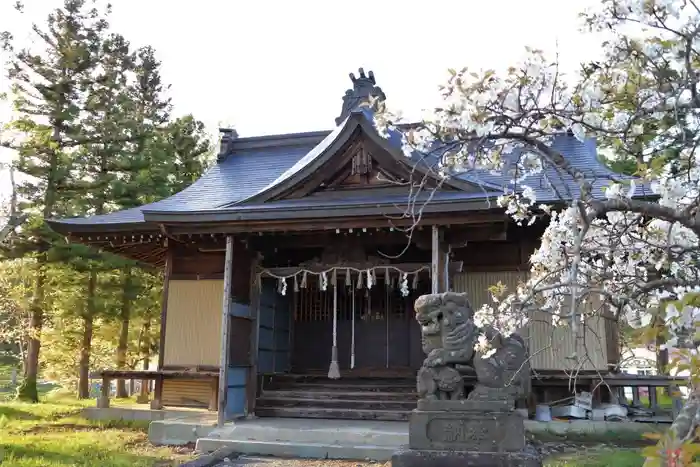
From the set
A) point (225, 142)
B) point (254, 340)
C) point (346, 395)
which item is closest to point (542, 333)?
point (346, 395)

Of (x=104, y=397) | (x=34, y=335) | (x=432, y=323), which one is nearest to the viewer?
(x=432, y=323)

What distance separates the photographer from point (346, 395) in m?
9.99

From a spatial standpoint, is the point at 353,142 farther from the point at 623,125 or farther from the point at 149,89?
the point at 149,89

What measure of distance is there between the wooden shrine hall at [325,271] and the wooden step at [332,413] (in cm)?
2

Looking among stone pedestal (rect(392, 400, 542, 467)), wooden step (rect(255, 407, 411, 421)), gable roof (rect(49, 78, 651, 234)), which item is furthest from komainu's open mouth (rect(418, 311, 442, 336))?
wooden step (rect(255, 407, 411, 421))

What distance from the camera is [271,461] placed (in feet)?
24.8

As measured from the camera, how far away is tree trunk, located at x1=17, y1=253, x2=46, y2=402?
13633mm

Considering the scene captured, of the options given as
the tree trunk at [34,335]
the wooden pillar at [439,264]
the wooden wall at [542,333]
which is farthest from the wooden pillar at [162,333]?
the wooden wall at [542,333]

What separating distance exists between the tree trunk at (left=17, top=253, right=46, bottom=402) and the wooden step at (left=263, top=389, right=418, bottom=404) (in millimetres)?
6863

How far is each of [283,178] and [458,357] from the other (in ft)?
16.6

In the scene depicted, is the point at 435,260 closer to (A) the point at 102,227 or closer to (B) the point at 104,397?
(A) the point at 102,227

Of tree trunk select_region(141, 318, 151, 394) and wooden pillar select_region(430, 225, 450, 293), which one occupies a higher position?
wooden pillar select_region(430, 225, 450, 293)

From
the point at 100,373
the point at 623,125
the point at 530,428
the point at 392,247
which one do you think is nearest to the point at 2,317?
the point at 100,373

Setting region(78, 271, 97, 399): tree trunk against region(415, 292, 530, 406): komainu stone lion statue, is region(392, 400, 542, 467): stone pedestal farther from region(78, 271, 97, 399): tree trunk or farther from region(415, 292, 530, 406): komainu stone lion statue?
region(78, 271, 97, 399): tree trunk
